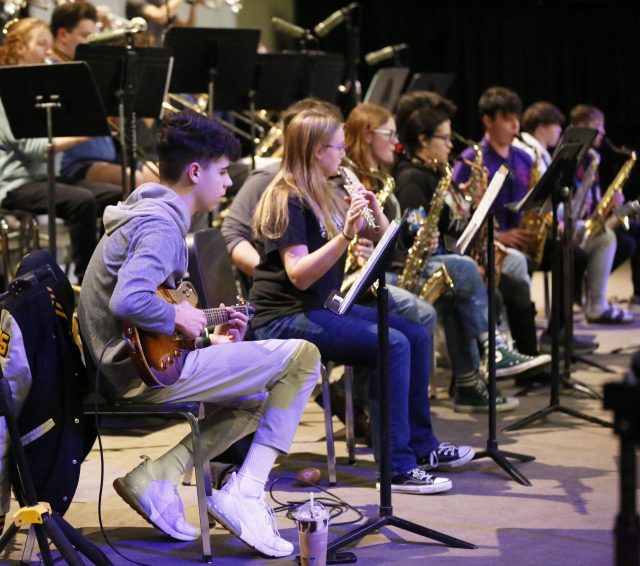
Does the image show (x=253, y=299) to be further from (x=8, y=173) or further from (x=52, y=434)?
(x=8, y=173)

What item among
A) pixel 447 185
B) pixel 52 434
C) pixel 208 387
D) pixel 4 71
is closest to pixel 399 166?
pixel 447 185

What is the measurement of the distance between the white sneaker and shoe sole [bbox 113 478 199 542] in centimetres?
17

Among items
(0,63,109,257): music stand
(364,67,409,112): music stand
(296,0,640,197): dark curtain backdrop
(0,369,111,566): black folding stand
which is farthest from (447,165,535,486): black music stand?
(296,0,640,197): dark curtain backdrop

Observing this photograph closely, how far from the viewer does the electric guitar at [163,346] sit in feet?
10.2

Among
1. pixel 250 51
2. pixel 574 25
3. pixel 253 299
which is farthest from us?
pixel 574 25

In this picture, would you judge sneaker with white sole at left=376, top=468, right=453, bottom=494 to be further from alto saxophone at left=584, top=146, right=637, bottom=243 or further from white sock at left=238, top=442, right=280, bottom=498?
alto saxophone at left=584, top=146, right=637, bottom=243

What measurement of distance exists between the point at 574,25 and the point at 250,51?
21.3 feet

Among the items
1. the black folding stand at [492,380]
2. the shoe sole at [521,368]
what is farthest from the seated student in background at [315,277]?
the shoe sole at [521,368]

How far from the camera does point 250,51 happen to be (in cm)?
598

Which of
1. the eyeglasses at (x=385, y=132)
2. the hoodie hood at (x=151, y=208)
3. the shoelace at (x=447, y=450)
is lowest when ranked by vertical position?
the shoelace at (x=447, y=450)

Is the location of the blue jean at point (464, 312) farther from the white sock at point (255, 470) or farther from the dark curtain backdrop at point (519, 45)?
the dark curtain backdrop at point (519, 45)

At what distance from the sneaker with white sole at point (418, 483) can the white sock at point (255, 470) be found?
68 cm

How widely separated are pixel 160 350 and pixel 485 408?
2.32 meters

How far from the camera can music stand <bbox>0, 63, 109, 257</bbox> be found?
4.76 m
